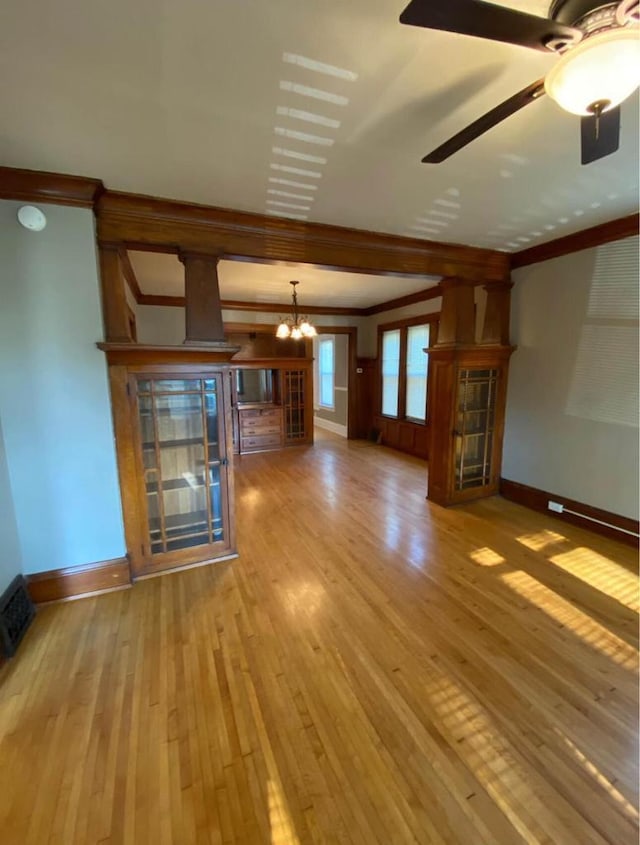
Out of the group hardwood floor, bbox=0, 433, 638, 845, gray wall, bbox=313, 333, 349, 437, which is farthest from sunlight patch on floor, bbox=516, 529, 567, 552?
gray wall, bbox=313, 333, 349, 437

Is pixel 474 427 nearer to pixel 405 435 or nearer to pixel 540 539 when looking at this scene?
pixel 540 539

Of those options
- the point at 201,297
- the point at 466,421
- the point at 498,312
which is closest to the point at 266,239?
the point at 201,297

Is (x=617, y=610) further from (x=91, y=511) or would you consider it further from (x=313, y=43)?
(x=91, y=511)

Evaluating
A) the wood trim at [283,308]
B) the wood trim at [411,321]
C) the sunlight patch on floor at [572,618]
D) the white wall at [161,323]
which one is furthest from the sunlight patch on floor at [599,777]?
the wood trim at [283,308]

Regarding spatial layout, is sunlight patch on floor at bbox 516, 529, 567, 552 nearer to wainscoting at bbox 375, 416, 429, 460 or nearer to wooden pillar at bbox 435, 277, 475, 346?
wooden pillar at bbox 435, 277, 475, 346

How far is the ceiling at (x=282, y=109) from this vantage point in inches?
47.1

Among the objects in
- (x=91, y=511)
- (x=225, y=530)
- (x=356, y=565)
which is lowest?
(x=356, y=565)

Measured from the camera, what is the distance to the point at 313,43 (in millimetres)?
1262

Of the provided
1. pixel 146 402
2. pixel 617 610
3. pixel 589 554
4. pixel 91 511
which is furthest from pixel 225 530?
pixel 589 554

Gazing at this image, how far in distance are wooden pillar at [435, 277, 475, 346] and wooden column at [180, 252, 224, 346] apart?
2.37 meters

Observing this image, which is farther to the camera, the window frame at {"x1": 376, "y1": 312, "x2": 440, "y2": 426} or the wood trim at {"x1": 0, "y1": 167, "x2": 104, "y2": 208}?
the window frame at {"x1": 376, "y1": 312, "x2": 440, "y2": 426}

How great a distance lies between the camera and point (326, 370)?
8938 millimetres

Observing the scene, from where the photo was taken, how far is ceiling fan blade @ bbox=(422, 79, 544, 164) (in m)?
1.16

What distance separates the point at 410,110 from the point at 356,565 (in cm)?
286
